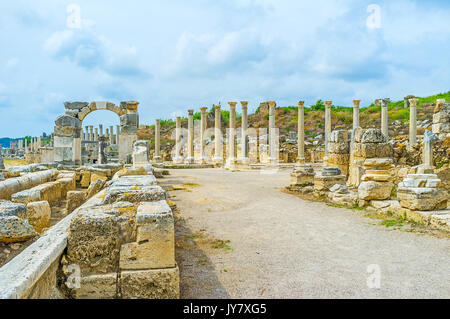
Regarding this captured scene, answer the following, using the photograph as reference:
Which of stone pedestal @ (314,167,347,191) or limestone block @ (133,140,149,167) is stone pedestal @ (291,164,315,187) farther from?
limestone block @ (133,140,149,167)

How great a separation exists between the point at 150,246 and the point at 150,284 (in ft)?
1.08

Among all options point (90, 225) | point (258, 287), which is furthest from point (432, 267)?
point (90, 225)

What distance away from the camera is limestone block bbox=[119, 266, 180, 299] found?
9.82 feet

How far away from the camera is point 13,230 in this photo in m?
3.36

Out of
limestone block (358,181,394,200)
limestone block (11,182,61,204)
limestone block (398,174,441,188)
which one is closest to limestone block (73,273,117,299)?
limestone block (11,182,61,204)

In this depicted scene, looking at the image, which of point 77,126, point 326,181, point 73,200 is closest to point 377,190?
point 326,181

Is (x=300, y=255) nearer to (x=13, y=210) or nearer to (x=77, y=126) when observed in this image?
(x=13, y=210)

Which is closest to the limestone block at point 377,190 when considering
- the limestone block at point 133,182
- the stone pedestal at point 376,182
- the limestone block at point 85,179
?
the stone pedestal at point 376,182

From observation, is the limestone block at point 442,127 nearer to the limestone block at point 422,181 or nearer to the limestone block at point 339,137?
the limestone block at point 339,137

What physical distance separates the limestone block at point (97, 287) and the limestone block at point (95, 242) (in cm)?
6

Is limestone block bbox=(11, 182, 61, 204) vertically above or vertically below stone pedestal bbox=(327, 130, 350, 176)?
below

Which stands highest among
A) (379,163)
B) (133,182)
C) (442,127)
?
(442,127)

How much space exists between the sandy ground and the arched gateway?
27.9 feet
